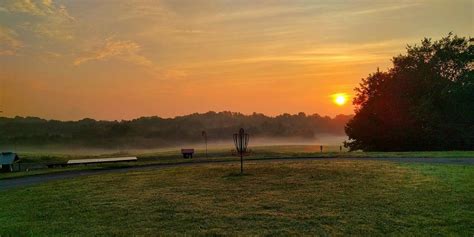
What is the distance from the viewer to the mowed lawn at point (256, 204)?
37.9ft

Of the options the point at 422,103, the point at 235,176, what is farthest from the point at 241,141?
the point at 422,103

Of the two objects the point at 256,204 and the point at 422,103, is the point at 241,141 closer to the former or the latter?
the point at 256,204

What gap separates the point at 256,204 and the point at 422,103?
41760mm

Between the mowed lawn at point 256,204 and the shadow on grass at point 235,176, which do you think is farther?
the shadow on grass at point 235,176

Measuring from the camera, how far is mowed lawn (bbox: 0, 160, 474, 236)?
37.9 ft

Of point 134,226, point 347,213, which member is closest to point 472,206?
point 347,213

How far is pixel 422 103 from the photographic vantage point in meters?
49.8

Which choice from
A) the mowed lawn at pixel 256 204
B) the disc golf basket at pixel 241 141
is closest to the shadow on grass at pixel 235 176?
the mowed lawn at pixel 256 204

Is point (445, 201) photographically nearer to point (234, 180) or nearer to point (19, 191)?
point (234, 180)

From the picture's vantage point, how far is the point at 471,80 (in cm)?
5028

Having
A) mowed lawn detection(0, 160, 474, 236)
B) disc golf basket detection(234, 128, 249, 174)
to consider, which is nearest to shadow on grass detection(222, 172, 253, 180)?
mowed lawn detection(0, 160, 474, 236)

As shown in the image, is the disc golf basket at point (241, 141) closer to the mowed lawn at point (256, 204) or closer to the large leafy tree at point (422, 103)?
the mowed lawn at point (256, 204)

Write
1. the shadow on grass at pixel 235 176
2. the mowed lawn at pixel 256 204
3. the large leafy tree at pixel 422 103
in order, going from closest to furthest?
the mowed lawn at pixel 256 204, the shadow on grass at pixel 235 176, the large leafy tree at pixel 422 103

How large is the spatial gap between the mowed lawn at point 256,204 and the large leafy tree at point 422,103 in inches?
1141
